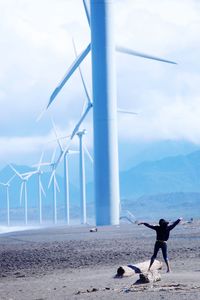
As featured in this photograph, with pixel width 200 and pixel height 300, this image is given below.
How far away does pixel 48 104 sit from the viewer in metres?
52.2

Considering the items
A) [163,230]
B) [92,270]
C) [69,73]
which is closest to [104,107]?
[69,73]

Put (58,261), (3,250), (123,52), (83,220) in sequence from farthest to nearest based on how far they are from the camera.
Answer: (83,220), (123,52), (3,250), (58,261)

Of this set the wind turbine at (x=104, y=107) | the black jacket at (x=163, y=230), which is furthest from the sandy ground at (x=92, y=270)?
the wind turbine at (x=104, y=107)

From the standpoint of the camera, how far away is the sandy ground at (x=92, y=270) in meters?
17.9

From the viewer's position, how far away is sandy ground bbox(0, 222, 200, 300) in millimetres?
17938

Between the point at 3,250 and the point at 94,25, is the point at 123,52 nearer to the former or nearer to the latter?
the point at 94,25

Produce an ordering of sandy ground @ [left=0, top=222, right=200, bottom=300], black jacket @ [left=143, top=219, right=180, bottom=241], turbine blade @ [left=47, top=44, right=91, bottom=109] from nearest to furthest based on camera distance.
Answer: sandy ground @ [left=0, top=222, right=200, bottom=300]
black jacket @ [left=143, top=219, right=180, bottom=241]
turbine blade @ [left=47, top=44, right=91, bottom=109]

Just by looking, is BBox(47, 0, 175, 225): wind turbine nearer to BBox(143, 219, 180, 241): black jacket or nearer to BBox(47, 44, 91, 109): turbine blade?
BBox(47, 44, 91, 109): turbine blade

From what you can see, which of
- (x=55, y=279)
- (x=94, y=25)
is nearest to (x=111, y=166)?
(x=94, y=25)

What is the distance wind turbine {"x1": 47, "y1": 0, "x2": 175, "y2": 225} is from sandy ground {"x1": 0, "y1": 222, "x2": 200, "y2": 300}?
12.8 m

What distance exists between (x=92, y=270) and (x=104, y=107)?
28.5 m

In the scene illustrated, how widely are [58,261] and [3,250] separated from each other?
28.5ft

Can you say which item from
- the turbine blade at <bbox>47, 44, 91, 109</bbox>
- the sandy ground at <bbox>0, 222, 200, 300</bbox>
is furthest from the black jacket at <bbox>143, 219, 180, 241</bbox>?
the turbine blade at <bbox>47, 44, 91, 109</bbox>

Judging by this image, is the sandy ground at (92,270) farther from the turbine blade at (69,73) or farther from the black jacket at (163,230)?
the turbine blade at (69,73)
